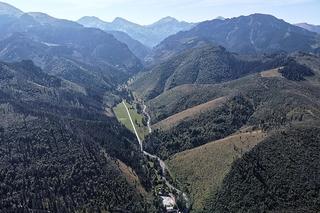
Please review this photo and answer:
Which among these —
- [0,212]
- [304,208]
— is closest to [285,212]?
[304,208]

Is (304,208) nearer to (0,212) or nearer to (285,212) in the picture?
(285,212)
